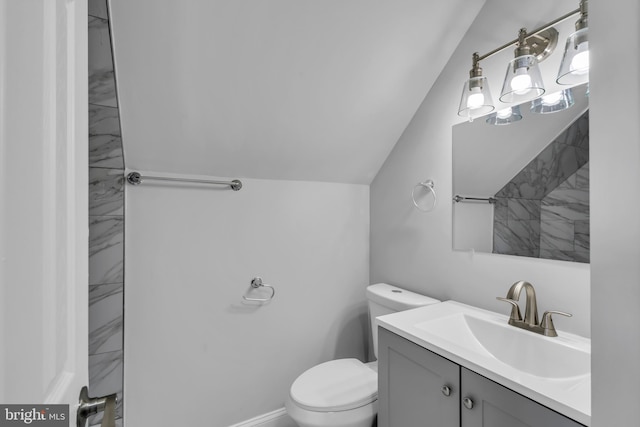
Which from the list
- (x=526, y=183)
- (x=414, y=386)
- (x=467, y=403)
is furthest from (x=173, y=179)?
(x=526, y=183)

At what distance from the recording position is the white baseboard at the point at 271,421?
171 cm

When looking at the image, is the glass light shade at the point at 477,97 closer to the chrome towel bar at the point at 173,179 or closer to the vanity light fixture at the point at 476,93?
the vanity light fixture at the point at 476,93

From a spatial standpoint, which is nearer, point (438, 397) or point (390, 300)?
point (438, 397)

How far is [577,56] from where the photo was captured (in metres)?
1.03

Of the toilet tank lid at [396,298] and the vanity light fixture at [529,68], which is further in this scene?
the toilet tank lid at [396,298]

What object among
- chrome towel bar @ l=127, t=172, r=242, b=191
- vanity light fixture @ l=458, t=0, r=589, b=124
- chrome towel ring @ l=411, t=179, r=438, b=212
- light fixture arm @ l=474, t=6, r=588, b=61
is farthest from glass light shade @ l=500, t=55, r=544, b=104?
chrome towel bar @ l=127, t=172, r=242, b=191

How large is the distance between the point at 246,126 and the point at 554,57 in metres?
1.33

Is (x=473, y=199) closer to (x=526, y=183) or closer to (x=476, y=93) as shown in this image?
(x=526, y=183)

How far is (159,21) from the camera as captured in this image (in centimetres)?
109

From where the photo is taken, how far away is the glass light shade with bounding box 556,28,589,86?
100 centimetres

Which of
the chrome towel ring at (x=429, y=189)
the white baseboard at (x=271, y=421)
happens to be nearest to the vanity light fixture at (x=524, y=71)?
the chrome towel ring at (x=429, y=189)

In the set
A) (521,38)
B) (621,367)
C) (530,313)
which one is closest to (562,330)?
(530,313)

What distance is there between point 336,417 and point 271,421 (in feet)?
2.27

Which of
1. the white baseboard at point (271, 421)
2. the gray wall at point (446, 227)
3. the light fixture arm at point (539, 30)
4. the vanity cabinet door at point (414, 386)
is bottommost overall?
the white baseboard at point (271, 421)
